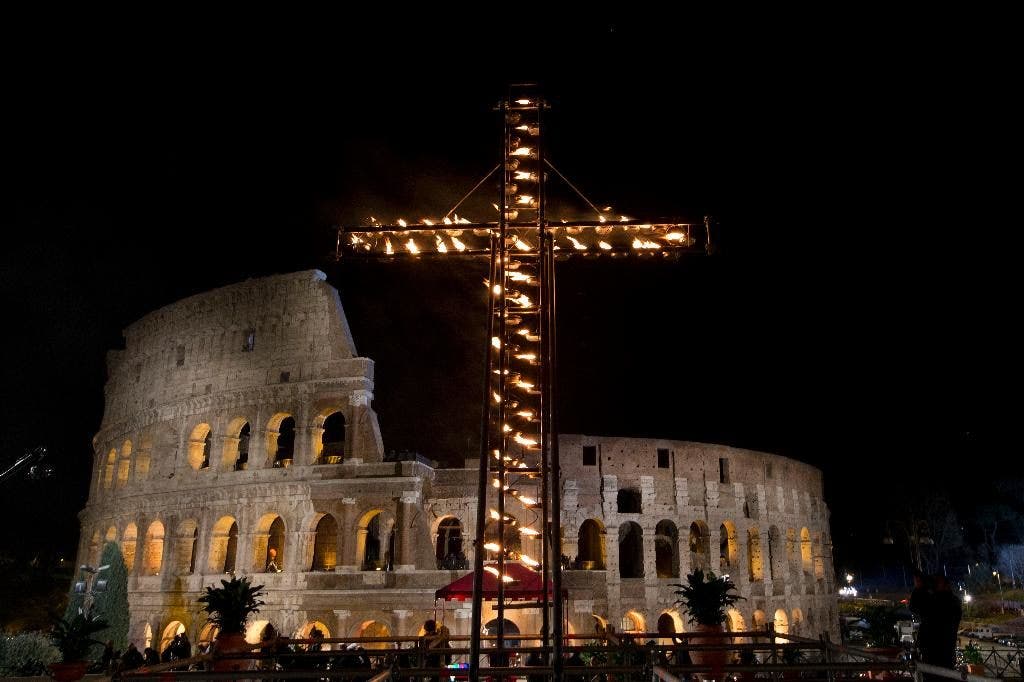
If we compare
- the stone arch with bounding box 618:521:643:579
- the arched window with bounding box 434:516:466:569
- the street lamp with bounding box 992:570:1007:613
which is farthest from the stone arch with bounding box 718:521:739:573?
the street lamp with bounding box 992:570:1007:613

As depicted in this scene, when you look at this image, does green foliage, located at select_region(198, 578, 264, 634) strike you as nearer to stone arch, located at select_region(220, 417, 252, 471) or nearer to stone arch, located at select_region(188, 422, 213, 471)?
stone arch, located at select_region(220, 417, 252, 471)

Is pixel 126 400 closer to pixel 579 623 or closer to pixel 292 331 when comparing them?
pixel 292 331

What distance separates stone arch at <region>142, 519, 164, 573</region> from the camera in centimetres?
2584

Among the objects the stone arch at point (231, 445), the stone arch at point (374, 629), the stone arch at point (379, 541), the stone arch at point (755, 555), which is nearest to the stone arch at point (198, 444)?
the stone arch at point (231, 445)

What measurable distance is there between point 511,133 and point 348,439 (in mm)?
15109

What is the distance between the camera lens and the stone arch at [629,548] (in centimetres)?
2981

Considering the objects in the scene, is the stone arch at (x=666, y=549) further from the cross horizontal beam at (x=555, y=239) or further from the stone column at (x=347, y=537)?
the cross horizontal beam at (x=555, y=239)

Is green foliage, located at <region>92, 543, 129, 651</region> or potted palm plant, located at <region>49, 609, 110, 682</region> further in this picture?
green foliage, located at <region>92, 543, 129, 651</region>

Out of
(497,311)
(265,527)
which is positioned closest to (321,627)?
Result: (265,527)

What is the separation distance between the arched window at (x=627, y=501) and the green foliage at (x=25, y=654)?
19.1 meters

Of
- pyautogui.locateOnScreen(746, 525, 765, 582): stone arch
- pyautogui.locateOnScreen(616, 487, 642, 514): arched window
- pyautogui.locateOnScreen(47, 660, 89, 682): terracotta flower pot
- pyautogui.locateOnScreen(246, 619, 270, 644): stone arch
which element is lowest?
pyautogui.locateOnScreen(246, 619, 270, 644): stone arch

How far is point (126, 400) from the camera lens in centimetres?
2923

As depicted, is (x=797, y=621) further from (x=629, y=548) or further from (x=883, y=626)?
(x=883, y=626)

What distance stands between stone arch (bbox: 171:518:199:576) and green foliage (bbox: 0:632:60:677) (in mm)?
4810
